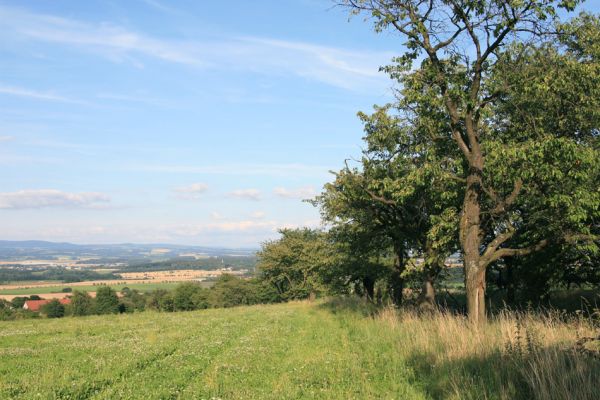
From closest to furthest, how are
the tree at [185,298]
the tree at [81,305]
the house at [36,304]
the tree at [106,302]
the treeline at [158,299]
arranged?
the house at [36,304] < the treeline at [158,299] < the tree at [81,305] < the tree at [106,302] < the tree at [185,298]

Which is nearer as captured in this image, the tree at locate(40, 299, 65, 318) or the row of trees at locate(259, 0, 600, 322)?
the row of trees at locate(259, 0, 600, 322)

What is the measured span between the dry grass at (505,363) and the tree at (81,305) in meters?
53.3

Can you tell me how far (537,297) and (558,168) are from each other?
14.9 m

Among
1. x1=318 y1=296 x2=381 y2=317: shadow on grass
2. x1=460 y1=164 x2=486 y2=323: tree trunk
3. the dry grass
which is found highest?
x1=460 y1=164 x2=486 y2=323: tree trunk

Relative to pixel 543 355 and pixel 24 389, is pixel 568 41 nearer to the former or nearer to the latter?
pixel 543 355

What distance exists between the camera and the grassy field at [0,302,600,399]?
306 inches

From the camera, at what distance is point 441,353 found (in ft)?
34.1

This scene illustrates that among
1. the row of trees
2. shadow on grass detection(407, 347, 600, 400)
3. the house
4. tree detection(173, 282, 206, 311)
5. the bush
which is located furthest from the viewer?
tree detection(173, 282, 206, 311)

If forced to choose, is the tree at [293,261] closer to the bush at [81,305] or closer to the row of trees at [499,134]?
the bush at [81,305]

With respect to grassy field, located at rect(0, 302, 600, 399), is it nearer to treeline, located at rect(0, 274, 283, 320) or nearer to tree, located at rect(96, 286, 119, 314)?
treeline, located at rect(0, 274, 283, 320)

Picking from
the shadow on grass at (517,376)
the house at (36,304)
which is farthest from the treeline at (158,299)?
the shadow on grass at (517,376)

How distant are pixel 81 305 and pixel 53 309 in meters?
5.20

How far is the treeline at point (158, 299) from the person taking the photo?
53.4m

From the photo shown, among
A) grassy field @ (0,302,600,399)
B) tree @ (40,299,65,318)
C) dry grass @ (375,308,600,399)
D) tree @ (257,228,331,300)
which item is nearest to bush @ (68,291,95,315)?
tree @ (40,299,65,318)
